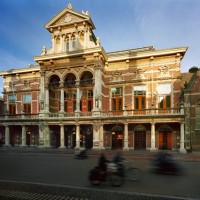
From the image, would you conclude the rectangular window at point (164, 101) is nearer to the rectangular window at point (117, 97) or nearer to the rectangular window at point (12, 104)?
the rectangular window at point (117, 97)

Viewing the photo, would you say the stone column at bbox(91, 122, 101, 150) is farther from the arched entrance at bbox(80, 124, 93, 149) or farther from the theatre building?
the arched entrance at bbox(80, 124, 93, 149)

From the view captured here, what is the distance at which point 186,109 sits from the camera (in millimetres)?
18062

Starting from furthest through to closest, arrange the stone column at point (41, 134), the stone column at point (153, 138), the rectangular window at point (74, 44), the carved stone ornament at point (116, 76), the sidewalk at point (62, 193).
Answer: the rectangular window at point (74, 44), the carved stone ornament at point (116, 76), the stone column at point (41, 134), the stone column at point (153, 138), the sidewalk at point (62, 193)

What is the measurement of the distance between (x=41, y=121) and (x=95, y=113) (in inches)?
320

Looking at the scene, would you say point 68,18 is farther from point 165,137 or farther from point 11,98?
Result: point 165,137

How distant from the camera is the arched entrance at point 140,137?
20.7m

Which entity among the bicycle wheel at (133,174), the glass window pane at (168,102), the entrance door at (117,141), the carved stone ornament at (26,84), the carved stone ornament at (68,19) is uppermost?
the carved stone ornament at (68,19)

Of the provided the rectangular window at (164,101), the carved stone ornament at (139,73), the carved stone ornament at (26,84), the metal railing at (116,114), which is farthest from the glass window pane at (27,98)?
the rectangular window at (164,101)

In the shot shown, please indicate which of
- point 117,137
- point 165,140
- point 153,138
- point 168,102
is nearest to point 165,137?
point 165,140

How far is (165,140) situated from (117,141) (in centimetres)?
618

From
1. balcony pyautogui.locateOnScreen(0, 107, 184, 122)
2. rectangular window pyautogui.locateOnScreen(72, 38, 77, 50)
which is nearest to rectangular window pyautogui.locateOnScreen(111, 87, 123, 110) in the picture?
balcony pyautogui.locateOnScreen(0, 107, 184, 122)

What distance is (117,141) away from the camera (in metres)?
21.5

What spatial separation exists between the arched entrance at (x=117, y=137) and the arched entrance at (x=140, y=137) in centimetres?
199

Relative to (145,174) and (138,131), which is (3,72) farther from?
(145,174)
